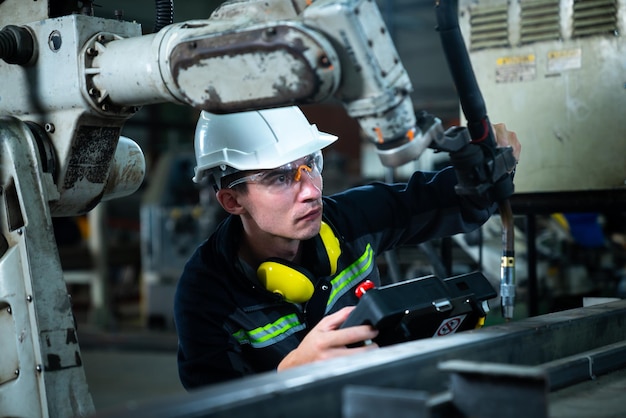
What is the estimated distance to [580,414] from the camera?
999 mm

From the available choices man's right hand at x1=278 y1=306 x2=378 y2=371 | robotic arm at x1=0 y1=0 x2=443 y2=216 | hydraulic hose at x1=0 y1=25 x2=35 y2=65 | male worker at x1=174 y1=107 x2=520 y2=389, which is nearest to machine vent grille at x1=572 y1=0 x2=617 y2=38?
male worker at x1=174 y1=107 x2=520 y2=389

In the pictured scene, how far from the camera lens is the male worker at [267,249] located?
1.68m

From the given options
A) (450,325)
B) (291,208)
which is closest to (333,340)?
(450,325)

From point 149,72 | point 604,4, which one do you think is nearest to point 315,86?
point 149,72

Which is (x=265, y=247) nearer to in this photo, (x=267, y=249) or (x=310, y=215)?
(x=267, y=249)

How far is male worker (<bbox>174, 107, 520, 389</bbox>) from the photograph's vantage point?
1680mm

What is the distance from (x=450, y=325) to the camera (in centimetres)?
144

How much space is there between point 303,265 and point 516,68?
1022 millimetres

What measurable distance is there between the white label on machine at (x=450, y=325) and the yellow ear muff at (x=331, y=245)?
408 millimetres

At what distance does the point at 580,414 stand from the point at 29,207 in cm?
91

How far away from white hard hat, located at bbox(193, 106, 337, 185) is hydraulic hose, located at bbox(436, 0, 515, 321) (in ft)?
1.67

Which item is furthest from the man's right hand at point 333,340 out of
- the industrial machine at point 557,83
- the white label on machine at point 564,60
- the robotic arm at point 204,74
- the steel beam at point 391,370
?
the white label on machine at point 564,60

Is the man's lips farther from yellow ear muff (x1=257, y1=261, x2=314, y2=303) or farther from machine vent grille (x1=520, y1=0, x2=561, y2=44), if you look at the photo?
machine vent grille (x1=520, y1=0, x2=561, y2=44)

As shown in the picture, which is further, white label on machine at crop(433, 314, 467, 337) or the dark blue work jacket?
the dark blue work jacket
